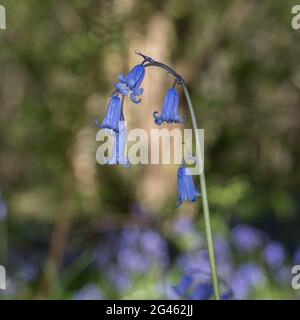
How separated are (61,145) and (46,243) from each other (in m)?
3.12

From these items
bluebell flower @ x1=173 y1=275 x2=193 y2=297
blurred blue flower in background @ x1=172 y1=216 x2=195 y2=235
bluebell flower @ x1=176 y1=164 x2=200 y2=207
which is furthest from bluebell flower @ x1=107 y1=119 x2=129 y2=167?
blurred blue flower in background @ x1=172 y1=216 x2=195 y2=235

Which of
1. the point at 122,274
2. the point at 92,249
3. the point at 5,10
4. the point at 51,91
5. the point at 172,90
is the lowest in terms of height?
the point at 172,90

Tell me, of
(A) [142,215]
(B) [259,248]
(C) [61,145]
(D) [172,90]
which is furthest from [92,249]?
(D) [172,90]

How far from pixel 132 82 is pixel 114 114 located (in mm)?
118

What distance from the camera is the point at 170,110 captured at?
2.32m

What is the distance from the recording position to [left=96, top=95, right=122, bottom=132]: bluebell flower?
229cm

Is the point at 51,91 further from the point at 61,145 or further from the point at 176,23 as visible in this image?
the point at 176,23

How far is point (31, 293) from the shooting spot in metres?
5.22

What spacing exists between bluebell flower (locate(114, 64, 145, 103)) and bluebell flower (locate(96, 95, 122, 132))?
3 cm

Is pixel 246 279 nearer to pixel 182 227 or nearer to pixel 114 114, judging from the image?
pixel 182 227

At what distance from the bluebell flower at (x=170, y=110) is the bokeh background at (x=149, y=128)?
6.29 ft

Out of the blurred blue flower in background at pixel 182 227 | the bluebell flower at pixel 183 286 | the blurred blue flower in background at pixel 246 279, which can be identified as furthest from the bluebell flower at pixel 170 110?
the blurred blue flower in background at pixel 182 227

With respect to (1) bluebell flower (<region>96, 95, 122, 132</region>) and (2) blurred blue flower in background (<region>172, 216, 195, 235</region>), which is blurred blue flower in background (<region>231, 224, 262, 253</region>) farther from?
(1) bluebell flower (<region>96, 95, 122, 132</region>)

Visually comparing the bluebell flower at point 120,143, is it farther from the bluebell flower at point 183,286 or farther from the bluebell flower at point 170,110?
the bluebell flower at point 183,286
